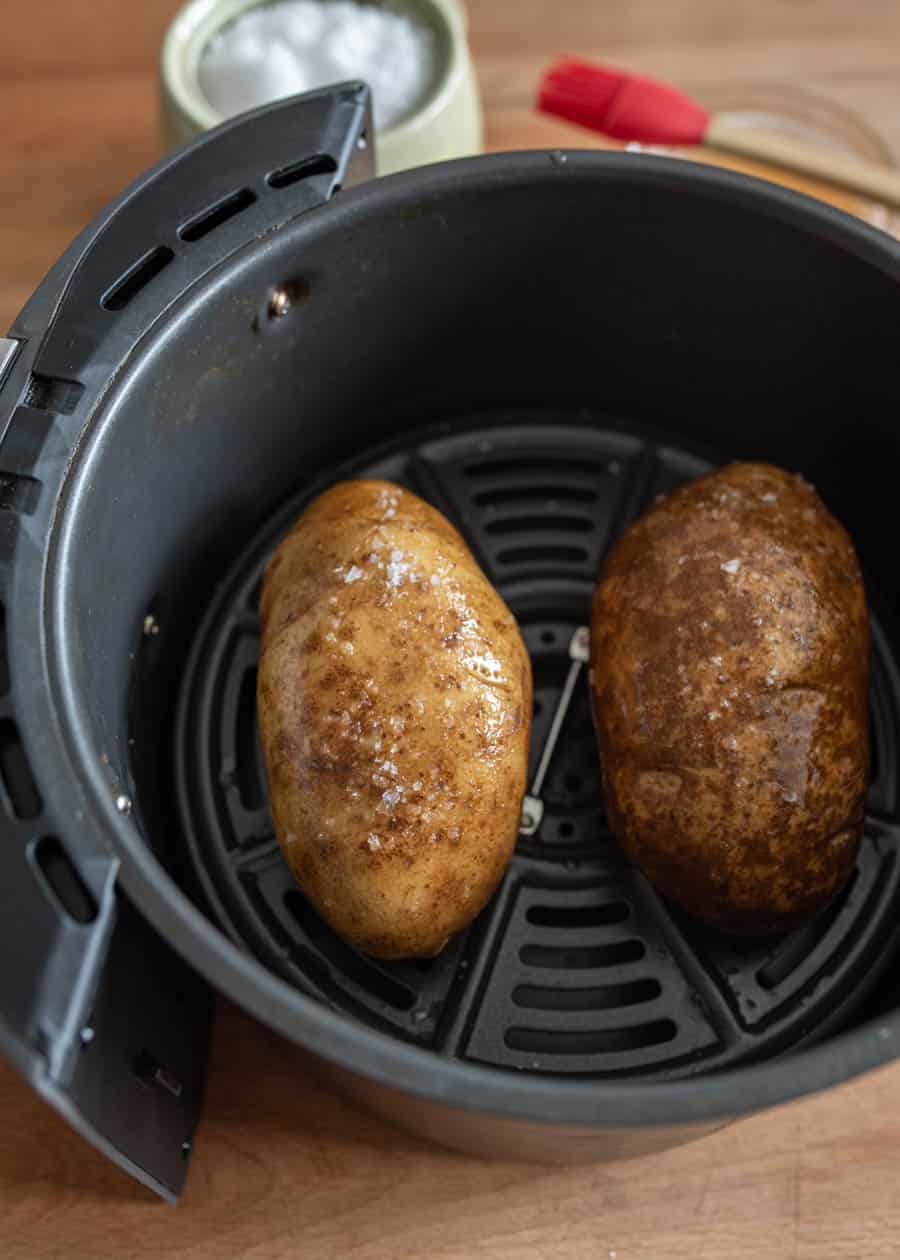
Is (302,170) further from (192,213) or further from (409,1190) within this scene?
(409,1190)

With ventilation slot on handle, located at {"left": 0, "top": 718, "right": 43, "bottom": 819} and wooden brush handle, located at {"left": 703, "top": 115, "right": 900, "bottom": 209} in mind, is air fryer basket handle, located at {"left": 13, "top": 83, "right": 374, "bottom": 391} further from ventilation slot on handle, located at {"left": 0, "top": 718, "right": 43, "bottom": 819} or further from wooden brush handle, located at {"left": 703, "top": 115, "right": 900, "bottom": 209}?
wooden brush handle, located at {"left": 703, "top": 115, "right": 900, "bottom": 209}

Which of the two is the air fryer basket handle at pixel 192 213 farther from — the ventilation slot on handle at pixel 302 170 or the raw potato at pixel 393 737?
the raw potato at pixel 393 737

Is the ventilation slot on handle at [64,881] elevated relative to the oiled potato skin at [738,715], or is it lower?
lower

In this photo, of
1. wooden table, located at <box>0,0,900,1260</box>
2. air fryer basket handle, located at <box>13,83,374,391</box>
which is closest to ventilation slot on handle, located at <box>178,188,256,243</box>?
air fryer basket handle, located at <box>13,83,374,391</box>

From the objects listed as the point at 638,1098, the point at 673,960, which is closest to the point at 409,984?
the point at 673,960

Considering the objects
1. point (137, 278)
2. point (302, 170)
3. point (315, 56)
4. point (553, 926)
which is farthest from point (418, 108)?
point (553, 926)

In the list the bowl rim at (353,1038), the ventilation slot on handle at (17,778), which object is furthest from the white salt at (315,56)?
the ventilation slot on handle at (17,778)
